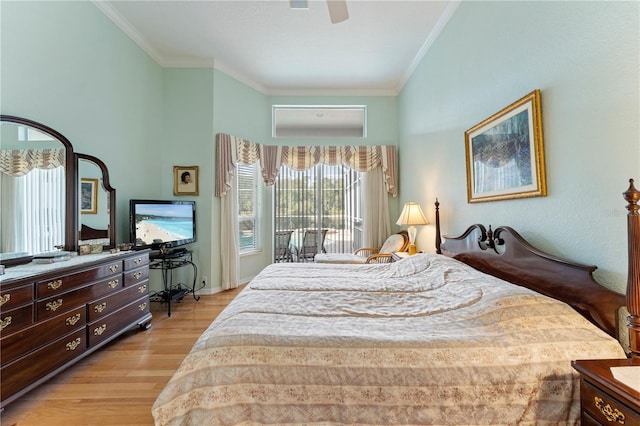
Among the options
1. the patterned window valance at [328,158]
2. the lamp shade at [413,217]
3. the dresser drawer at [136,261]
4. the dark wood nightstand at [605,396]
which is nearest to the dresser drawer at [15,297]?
the dresser drawer at [136,261]

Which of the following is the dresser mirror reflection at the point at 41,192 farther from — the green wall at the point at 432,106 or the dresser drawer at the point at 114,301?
the dresser drawer at the point at 114,301

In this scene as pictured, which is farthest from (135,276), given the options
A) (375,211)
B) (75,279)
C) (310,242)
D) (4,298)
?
(375,211)

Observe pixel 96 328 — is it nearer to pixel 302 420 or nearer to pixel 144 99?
pixel 302 420

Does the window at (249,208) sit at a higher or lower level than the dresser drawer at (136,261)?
higher

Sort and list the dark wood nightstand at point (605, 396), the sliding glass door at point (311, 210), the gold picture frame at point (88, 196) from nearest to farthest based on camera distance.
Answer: the dark wood nightstand at point (605, 396) → the gold picture frame at point (88, 196) → the sliding glass door at point (311, 210)

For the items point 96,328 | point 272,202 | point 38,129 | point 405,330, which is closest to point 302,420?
point 405,330

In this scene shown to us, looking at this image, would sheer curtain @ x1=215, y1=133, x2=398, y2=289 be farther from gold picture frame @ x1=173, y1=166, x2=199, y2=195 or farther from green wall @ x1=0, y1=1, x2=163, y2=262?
green wall @ x1=0, y1=1, x2=163, y2=262

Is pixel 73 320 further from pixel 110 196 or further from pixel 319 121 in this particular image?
pixel 319 121

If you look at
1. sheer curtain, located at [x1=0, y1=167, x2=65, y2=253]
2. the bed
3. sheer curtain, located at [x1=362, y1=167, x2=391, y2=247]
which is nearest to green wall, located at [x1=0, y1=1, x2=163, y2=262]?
sheer curtain, located at [x1=0, y1=167, x2=65, y2=253]

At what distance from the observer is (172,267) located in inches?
118

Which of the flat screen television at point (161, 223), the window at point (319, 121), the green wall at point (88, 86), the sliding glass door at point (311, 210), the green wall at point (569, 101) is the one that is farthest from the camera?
the sliding glass door at point (311, 210)

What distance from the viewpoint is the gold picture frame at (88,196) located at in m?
2.38

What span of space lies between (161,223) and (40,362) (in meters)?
1.78

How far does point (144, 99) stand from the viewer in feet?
10.9
